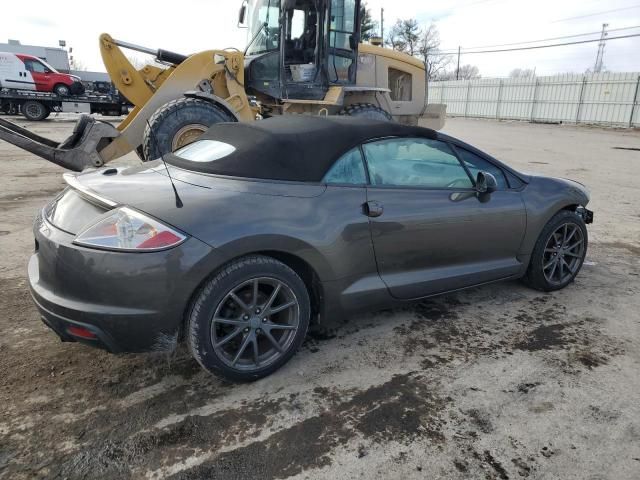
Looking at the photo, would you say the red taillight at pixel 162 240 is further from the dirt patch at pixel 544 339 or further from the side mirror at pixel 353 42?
the side mirror at pixel 353 42

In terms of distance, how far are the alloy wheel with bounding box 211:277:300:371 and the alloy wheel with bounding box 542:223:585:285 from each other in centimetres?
249

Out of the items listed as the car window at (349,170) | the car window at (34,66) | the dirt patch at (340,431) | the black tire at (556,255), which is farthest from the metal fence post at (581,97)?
the dirt patch at (340,431)

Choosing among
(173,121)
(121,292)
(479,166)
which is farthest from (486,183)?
(173,121)

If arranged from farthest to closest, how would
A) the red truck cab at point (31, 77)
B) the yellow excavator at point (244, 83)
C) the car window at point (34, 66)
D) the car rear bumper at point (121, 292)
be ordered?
1. the car window at point (34, 66)
2. the red truck cab at point (31, 77)
3. the yellow excavator at point (244, 83)
4. the car rear bumper at point (121, 292)

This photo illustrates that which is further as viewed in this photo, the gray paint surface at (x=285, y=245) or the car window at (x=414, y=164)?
the car window at (x=414, y=164)

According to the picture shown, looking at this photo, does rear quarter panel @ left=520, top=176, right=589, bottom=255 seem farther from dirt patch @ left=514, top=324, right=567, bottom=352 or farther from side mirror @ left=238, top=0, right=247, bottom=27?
side mirror @ left=238, top=0, right=247, bottom=27

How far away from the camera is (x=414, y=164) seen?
3473mm

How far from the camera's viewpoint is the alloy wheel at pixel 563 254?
4.16 metres

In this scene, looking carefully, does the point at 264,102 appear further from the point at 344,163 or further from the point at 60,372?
the point at 60,372

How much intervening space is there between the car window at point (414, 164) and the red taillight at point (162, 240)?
1.38 metres

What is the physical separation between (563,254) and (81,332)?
385 cm

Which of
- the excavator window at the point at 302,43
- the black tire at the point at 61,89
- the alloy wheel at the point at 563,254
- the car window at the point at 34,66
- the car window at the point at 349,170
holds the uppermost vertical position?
the car window at the point at 34,66

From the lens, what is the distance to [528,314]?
12.4 ft

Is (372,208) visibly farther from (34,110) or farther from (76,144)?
(34,110)
